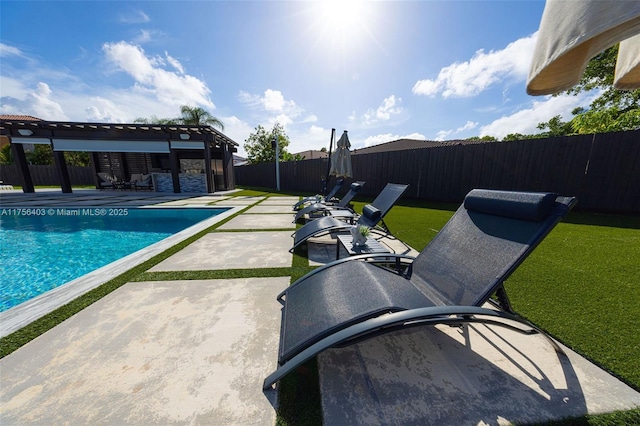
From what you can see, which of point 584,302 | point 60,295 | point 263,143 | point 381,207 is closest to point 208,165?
point 60,295

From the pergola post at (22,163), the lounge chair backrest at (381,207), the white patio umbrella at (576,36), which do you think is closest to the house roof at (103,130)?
the pergola post at (22,163)

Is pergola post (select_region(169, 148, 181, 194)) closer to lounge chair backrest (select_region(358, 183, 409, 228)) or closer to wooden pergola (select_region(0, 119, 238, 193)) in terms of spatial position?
wooden pergola (select_region(0, 119, 238, 193))

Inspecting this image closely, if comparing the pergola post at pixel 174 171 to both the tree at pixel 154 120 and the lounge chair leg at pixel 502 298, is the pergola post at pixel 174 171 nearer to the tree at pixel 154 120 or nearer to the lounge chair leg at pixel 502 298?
the tree at pixel 154 120

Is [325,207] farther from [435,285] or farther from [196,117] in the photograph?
[196,117]

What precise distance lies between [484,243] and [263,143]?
30484mm

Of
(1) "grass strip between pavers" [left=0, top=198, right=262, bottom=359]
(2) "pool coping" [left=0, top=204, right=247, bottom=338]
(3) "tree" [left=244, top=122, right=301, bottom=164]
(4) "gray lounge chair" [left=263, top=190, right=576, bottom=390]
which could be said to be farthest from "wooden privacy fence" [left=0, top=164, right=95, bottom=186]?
(4) "gray lounge chair" [left=263, top=190, right=576, bottom=390]

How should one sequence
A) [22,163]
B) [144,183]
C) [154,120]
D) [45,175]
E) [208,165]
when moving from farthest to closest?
[45,175] → [154,120] → [144,183] → [208,165] → [22,163]

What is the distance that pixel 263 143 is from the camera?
2953 cm

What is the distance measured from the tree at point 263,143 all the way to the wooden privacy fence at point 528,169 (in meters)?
19.2

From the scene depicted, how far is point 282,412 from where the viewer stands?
1.28m

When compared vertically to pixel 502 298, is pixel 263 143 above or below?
above

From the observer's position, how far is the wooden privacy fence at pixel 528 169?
6352 millimetres

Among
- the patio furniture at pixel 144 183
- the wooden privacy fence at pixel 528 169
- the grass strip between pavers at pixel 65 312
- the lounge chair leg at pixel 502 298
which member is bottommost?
the grass strip between pavers at pixel 65 312

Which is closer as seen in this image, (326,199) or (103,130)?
(326,199)
